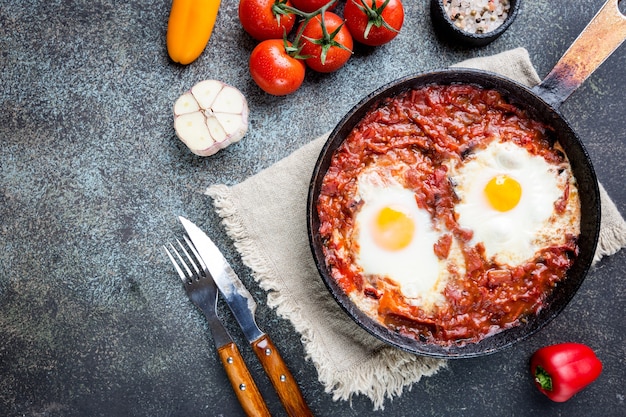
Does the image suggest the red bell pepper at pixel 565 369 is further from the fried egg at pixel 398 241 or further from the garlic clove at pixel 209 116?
the garlic clove at pixel 209 116

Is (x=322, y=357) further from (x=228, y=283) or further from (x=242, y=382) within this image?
(x=228, y=283)

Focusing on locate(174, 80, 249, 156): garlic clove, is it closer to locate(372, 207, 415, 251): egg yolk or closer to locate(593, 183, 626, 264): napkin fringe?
locate(372, 207, 415, 251): egg yolk

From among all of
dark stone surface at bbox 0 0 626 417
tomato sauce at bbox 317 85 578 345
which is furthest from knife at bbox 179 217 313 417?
tomato sauce at bbox 317 85 578 345

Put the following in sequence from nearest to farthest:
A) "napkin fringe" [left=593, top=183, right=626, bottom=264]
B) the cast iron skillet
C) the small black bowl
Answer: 1. the cast iron skillet
2. the small black bowl
3. "napkin fringe" [left=593, top=183, right=626, bottom=264]

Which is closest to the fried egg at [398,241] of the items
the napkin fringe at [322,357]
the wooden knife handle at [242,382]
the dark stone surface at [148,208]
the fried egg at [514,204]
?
the fried egg at [514,204]

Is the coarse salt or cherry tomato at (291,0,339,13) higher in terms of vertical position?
the coarse salt
